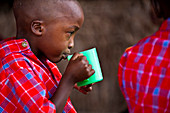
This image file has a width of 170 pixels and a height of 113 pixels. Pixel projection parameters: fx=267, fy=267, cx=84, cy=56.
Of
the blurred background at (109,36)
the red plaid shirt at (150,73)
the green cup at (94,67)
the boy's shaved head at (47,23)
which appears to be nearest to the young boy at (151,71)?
the red plaid shirt at (150,73)

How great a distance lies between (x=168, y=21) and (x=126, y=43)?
4.26 feet

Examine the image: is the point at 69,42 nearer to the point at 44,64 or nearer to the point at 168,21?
the point at 44,64

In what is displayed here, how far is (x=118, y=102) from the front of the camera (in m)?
2.30

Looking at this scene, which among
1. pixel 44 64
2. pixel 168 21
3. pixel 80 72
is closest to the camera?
pixel 168 21

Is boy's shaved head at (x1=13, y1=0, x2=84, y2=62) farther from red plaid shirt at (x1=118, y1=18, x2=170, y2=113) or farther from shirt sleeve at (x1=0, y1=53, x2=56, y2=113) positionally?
red plaid shirt at (x1=118, y1=18, x2=170, y2=113)

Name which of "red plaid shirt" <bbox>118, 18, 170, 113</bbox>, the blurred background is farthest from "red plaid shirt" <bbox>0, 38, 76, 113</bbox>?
the blurred background

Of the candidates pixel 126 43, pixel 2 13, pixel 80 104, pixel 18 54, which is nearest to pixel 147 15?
pixel 126 43

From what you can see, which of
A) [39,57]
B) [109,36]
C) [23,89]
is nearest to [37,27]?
[39,57]

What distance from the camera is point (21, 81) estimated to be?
36.9 inches

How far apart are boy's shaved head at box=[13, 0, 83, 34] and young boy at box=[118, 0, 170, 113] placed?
0.30 m

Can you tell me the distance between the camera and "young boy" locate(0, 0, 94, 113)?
3.09ft

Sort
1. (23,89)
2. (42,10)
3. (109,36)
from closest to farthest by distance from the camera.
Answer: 1. (23,89)
2. (42,10)
3. (109,36)

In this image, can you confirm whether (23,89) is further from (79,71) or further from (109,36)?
(109,36)

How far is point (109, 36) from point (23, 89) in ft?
4.34
